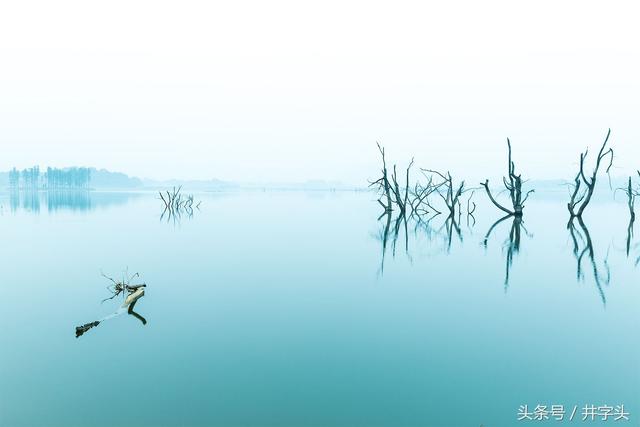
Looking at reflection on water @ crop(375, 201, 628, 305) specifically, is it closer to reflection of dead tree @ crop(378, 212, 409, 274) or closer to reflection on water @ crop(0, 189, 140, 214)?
reflection of dead tree @ crop(378, 212, 409, 274)

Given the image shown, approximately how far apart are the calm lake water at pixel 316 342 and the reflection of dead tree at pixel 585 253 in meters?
0.15

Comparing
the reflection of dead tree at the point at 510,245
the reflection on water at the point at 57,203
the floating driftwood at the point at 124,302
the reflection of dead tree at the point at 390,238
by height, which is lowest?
the reflection on water at the point at 57,203

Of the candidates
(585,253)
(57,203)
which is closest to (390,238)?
(585,253)

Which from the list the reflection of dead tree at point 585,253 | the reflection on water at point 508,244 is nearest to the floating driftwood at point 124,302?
the reflection on water at point 508,244

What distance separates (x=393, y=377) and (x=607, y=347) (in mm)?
3734

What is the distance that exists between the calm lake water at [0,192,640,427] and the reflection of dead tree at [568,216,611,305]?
0.15 meters

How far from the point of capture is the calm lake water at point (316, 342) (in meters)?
4.93

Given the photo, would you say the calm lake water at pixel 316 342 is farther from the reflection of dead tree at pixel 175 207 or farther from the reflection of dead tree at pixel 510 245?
the reflection of dead tree at pixel 175 207

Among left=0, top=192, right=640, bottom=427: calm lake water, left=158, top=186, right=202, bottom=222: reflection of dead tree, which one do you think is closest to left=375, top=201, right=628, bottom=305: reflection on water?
left=0, top=192, right=640, bottom=427: calm lake water

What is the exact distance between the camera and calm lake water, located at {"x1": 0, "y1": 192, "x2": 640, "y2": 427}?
4.93m

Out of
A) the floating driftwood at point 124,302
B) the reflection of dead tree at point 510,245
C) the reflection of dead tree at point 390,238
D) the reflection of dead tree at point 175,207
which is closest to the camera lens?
the floating driftwood at point 124,302

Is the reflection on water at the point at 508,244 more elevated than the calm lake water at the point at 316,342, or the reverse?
the reflection on water at the point at 508,244

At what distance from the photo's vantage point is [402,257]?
15.5 m

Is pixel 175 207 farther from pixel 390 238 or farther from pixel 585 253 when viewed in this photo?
pixel 585 253
